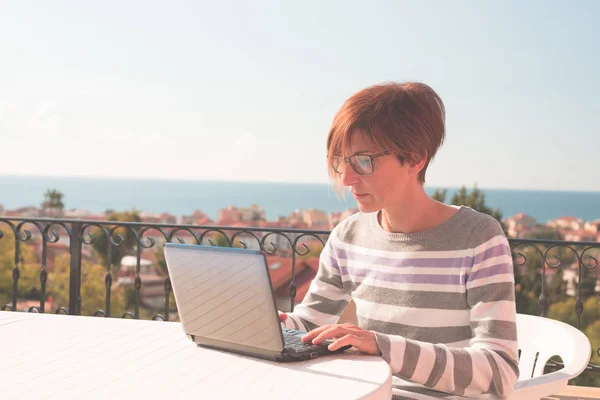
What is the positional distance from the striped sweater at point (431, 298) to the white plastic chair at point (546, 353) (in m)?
A: 0.07

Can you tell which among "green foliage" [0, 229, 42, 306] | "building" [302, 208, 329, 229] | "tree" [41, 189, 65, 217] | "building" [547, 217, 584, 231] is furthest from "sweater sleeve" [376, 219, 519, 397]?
"tree" [41, 189, 65, 217]

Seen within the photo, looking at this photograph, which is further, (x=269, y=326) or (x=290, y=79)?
(x=290, y=79)

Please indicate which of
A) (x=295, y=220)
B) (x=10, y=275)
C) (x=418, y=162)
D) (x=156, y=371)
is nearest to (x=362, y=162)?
(x=418, y=162)

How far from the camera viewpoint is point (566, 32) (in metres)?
46.2

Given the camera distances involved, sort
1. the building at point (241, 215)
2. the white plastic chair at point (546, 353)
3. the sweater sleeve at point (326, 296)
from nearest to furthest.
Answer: the white plastic chair at point (546, 353) → the sweater sleeve at point (326, 296) → the building at point (241, 215)

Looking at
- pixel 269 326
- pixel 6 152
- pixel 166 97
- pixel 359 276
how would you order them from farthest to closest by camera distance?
pixel 6 152 → pixel 166 97 → pixel 359 276 → pixel 269 326

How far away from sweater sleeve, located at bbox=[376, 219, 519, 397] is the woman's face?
0.60ft

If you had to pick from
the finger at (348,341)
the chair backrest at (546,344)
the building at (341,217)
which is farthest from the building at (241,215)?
the finger at (348,341)

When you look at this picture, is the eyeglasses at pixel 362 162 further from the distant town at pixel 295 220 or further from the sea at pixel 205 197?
the sea at pixel 205 197

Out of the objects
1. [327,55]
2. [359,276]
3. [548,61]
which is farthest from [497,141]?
[359,276]

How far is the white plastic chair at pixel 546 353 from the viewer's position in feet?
4.14

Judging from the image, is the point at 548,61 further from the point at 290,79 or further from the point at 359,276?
the point at 359,276

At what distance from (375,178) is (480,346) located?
367 millimetres

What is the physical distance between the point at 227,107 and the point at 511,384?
53.2m
